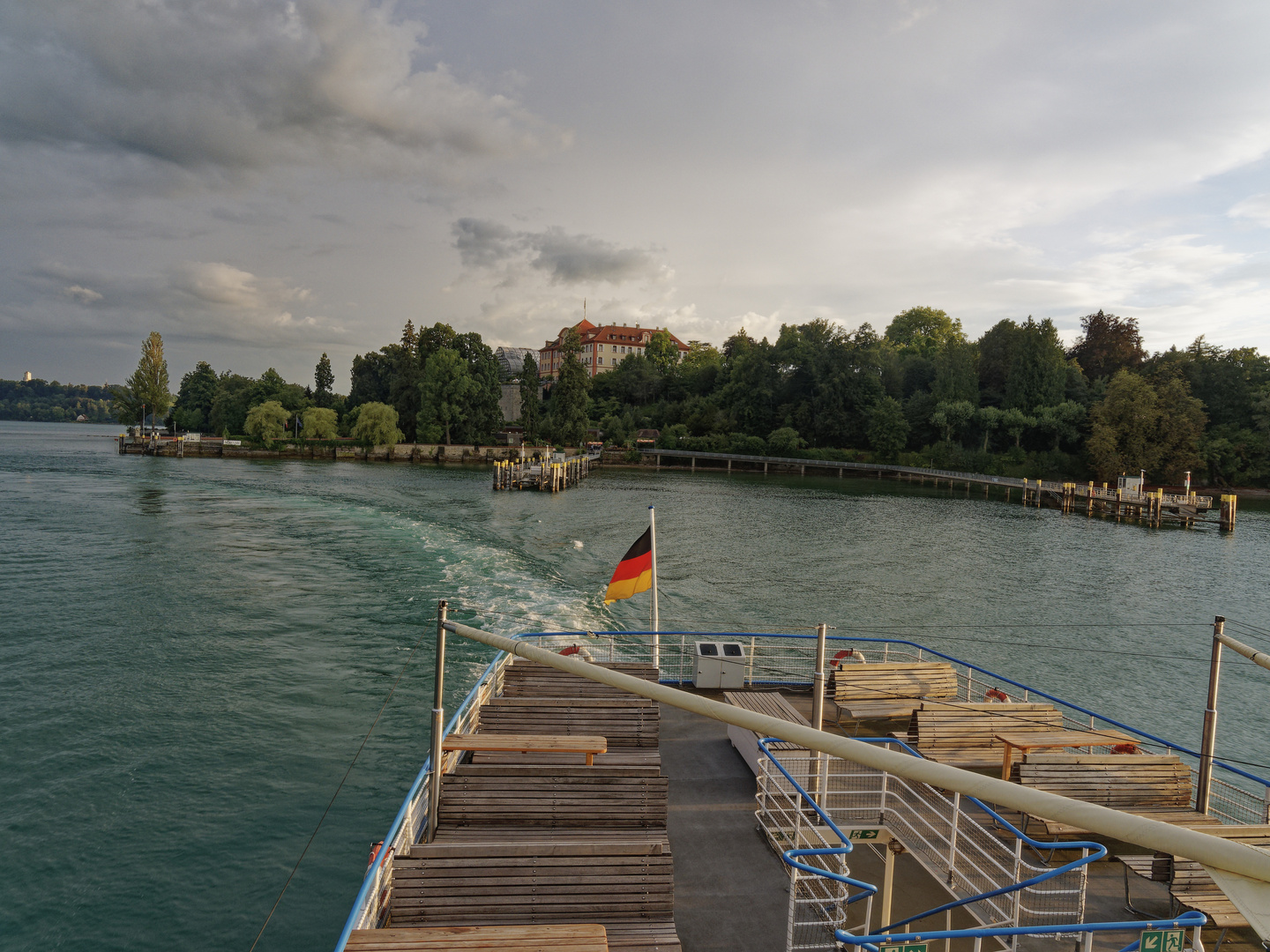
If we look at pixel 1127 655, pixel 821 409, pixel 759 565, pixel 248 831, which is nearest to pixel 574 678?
pixel 248 831

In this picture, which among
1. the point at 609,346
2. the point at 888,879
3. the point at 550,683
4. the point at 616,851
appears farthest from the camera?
the point at 609,346

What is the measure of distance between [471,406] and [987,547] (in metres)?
84.4

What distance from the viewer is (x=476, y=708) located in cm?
1062

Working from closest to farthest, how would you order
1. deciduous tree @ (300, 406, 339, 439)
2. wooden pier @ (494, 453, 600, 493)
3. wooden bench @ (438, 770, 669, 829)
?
1. wooden bench @ (438, 770, 669, 829)
2. wooden pier @ (494, 453, 600, 493)
3. deciduous tree @ (300, 406, 339, 439)

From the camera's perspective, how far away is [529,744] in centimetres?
927

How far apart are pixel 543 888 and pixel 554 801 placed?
5.03 ft

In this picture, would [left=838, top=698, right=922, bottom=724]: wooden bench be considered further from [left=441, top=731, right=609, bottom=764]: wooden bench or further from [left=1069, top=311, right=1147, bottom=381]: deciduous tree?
[left=1069, top=311, right=1147, bottom=381]: deciduous tree

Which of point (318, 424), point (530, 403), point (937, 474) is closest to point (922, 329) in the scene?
point (937, 474)

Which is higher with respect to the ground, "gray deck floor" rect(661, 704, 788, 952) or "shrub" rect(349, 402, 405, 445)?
"shrub" rect(349, 402, 405, 445)

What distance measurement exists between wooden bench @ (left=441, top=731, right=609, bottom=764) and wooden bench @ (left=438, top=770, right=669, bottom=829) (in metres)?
0.67

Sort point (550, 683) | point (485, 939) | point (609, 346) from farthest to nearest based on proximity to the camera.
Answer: point (609, 346) < point (550, 683) < point (485, 939)

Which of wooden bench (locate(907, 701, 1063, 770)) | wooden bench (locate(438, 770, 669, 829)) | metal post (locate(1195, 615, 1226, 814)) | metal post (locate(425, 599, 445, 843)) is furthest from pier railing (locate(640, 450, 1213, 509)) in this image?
metal post (locate(425, 599, 445, 843))

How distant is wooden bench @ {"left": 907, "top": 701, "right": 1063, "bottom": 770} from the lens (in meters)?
11.1

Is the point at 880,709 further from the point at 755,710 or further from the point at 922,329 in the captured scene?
the point at 922,329
